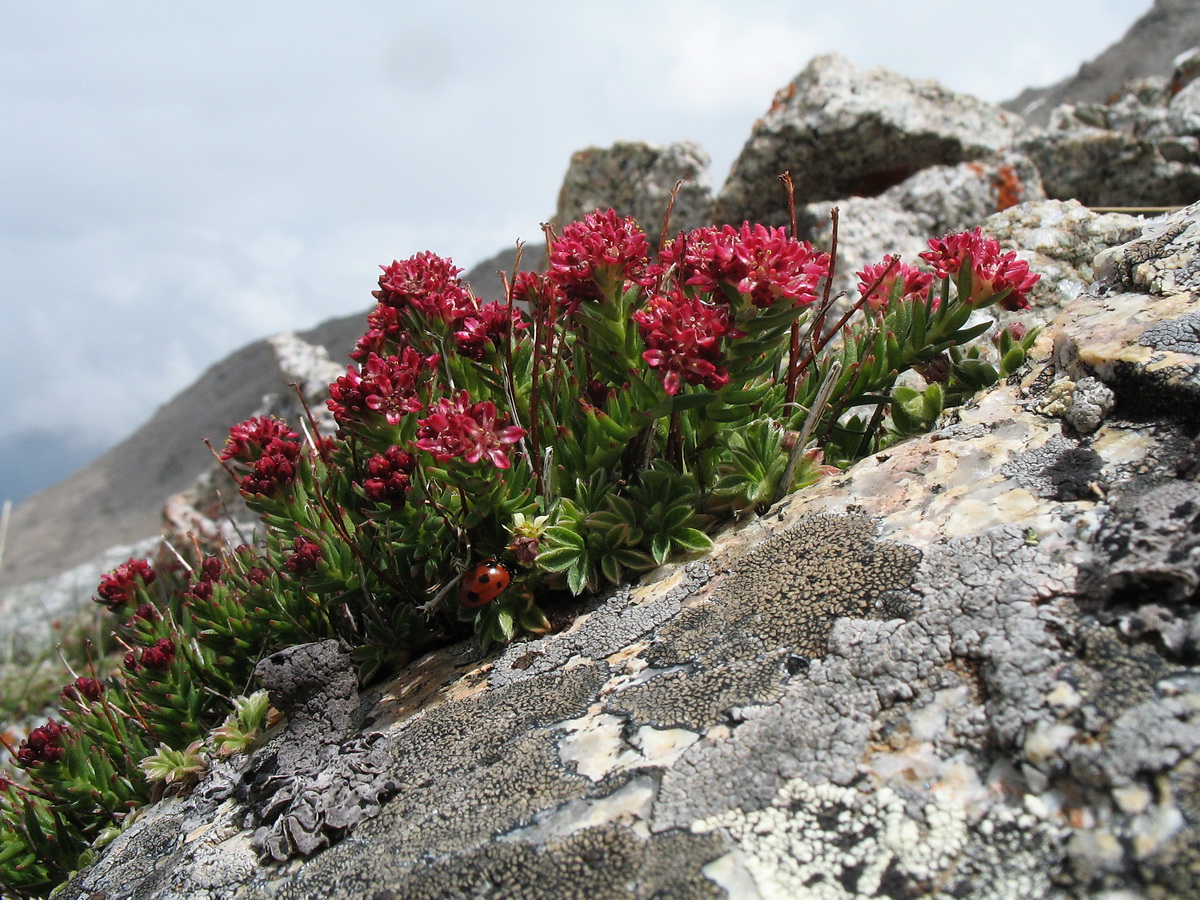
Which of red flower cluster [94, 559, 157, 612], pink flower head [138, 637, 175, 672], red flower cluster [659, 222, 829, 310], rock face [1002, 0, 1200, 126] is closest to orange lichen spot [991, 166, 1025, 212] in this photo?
red flower cluster [659, 222, 829, 310]

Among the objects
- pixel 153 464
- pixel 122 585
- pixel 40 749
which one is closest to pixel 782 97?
pixel 122 585

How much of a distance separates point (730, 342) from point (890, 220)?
3.79 metres

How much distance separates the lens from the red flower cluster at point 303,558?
285 centimetres

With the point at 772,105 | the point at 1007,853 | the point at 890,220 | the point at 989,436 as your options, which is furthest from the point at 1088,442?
the point at 772,105

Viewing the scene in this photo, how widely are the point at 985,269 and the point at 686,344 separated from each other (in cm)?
117

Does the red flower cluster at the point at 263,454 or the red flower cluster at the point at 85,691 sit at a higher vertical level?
the red flower cluster at the point at 263,454

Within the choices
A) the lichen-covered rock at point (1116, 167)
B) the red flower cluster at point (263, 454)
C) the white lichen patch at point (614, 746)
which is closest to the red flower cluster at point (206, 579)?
the red flower cluster at point (263, 454)

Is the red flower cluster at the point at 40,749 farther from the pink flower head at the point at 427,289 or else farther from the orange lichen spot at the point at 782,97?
the orange lichen spot at the point at 782,97

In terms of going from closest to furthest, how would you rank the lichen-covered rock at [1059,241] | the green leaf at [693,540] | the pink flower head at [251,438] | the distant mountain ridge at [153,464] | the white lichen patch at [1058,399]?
the white lichen patch at [1058,399]
the green leaf at [693,540]
the pink flower head at [251,438]
the lichen-covered rock at [1059,241]
the distant mountain ridge at [153,464]

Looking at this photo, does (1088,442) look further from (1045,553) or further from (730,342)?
(730,342)

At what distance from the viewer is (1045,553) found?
1838 mm

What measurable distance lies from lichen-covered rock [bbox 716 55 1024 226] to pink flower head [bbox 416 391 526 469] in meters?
4.64

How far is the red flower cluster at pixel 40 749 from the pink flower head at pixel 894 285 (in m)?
3.74

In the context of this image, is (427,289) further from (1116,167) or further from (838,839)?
(1116,167)
